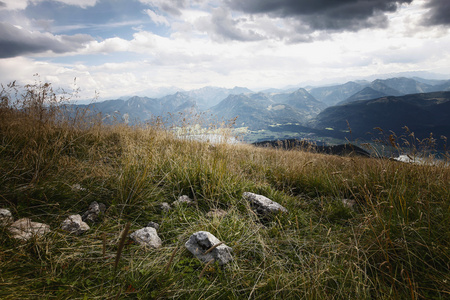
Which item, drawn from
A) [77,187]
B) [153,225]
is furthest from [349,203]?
[77,187]

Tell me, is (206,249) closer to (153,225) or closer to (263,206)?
(153,225)

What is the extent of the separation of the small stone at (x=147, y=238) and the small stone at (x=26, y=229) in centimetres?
105

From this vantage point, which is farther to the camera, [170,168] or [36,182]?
[170,168]

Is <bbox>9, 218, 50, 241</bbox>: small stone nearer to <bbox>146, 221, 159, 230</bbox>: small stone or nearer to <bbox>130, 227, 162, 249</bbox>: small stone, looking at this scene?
<bbox>130, 227, 162, 249</bbox>: small stone

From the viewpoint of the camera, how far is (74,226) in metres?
2.82

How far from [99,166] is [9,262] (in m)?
2.62

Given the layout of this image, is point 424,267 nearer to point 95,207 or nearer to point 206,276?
point 206,276

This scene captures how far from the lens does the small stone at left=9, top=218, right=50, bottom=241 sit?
2418mm

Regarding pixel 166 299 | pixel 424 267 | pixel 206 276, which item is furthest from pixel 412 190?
pixel 166 299

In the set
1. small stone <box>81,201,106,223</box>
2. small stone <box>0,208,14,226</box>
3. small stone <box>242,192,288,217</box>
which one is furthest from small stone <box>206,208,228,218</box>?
small stone <box>0,208,14,226</box>

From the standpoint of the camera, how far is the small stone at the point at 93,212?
311 centimetres

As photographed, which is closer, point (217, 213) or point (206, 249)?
point (206, 249)

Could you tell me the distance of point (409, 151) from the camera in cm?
473

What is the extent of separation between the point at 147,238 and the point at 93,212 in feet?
3.64
